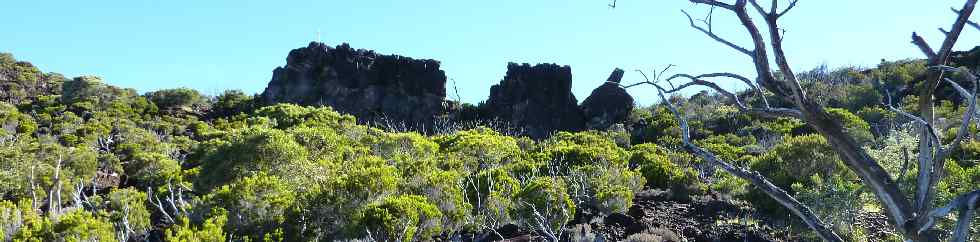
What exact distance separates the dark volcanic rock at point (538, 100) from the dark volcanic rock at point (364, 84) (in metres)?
4.46

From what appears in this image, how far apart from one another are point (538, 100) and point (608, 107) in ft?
16.5

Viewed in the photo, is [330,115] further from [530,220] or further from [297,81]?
[530,220]

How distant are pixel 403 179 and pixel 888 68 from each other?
4990 centimetres

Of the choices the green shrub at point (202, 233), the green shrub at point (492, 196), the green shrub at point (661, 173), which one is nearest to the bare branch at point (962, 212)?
the green shrub at point (202, 233)

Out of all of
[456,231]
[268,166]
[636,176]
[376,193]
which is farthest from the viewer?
[636,176]

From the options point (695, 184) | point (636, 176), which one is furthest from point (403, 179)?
point (695, 184)

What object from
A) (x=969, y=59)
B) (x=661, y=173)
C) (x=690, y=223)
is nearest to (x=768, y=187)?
(x=690, y=223)

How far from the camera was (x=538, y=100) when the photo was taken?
46469 mm

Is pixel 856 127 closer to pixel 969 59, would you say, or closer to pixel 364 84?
pixel 969 59

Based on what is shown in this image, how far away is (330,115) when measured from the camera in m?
37.9

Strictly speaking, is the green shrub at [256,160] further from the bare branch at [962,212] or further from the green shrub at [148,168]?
the bare branch at [962,212]

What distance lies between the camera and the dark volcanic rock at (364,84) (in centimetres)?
4738

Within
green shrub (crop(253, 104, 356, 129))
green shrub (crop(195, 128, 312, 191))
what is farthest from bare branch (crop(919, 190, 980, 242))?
green shrub (crop(253, 104, 356, 129))

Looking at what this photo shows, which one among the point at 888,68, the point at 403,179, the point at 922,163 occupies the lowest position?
the point at 403,179
